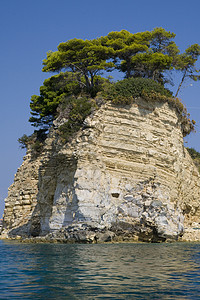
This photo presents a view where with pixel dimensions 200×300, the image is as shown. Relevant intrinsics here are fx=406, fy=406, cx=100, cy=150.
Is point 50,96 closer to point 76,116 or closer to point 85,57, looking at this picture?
point 85,57

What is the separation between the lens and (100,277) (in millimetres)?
10516

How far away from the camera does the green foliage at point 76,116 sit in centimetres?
2742

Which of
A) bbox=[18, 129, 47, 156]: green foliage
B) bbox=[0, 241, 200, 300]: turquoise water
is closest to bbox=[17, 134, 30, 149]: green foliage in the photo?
bbox=[18, 129, 47, 156]: green foliage

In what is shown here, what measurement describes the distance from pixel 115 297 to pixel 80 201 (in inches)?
626

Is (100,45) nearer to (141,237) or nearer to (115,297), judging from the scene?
(141,237)

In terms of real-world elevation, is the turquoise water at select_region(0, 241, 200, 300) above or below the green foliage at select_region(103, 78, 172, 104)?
below

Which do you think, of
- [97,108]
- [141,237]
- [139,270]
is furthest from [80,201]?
[139,270]

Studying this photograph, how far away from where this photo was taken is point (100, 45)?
3188 centimetres

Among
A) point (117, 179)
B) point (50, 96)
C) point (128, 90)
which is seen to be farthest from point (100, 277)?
point (50, 96)

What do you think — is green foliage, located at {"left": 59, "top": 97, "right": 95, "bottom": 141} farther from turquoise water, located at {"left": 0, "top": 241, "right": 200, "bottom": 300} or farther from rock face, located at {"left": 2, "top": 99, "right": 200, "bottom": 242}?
turquoise water, located at {"left": 0, "top": 241, "right": 200, "bottom": 300}

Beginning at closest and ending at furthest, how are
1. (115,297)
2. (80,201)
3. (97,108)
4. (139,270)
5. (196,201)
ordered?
1. (115,297)
2. (139,270)
3. (80,201)
4. (97,108)
5. (196,201)

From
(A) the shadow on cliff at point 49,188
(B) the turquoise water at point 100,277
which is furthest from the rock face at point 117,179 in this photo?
(B) the turquoise water at point 100,277

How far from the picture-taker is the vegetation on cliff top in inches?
1128

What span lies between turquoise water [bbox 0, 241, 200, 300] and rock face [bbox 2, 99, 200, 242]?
8761 millimetres
